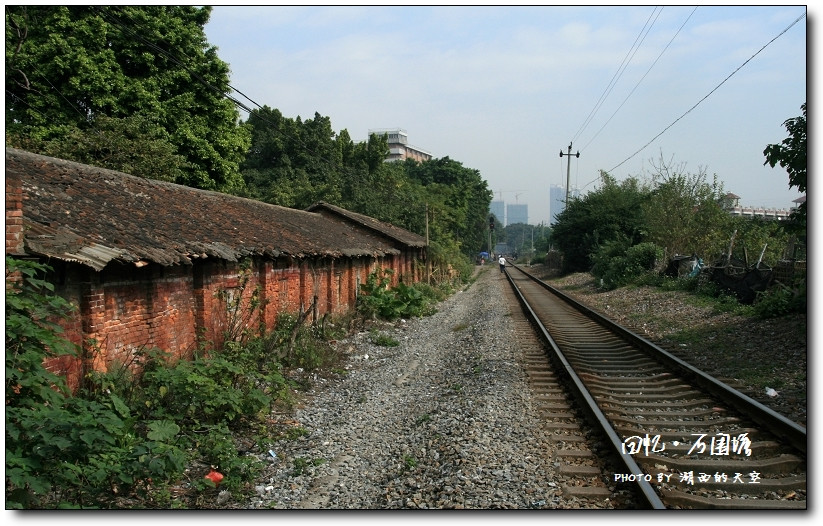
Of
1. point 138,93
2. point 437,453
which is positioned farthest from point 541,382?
point 138,93

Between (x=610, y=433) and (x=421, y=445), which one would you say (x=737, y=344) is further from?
(x=421, y=445)

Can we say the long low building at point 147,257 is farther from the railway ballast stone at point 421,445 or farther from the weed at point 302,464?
the weed at point 302,464

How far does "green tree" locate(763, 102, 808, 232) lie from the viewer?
900 centimetres

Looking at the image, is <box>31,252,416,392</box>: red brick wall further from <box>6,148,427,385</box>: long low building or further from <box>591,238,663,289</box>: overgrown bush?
<box>591,238,663,289</box>: overgrown bush

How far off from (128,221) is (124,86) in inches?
620

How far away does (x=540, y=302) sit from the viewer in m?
24.7

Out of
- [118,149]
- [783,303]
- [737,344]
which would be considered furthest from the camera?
[118,149]

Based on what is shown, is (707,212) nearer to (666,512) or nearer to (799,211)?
(799,211)

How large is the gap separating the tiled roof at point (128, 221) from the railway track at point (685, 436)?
18.9 feet

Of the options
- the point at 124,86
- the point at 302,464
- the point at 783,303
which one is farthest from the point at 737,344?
the point at 124,86


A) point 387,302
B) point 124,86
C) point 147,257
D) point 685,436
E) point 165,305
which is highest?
point 124,86

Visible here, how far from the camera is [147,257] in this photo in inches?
316

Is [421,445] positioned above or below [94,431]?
below

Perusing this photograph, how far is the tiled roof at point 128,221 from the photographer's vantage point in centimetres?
729
